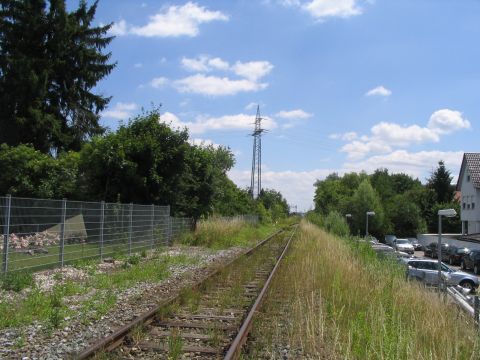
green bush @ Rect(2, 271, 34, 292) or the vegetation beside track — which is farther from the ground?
green bush @ Rect(2, 271, 34, 292)

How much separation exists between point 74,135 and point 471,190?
143 ft

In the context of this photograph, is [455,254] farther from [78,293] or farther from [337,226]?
[78,293]

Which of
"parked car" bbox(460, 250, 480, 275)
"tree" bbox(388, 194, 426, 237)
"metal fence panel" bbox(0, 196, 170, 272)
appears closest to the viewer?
"metal fence panel" bbox(0, 196, 170, 272)

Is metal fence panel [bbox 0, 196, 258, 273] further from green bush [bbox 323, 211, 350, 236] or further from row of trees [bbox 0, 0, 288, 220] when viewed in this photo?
green bush [bbox 323, 211, 350, 236]

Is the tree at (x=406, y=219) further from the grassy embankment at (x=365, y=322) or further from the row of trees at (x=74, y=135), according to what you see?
the grassy embankment at (x=365, y=322)

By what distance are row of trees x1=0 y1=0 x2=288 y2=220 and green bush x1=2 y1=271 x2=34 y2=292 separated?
38.7 ft

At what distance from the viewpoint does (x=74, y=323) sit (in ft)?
26.8

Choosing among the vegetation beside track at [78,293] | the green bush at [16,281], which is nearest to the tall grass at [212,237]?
the vegetation beside track at [78,293]

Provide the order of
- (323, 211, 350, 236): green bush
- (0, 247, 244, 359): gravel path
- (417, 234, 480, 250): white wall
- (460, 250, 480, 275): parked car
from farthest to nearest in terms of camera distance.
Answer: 1. (417, 234, 480, 250): white wall
2. (323, 211, 350, 236): green bush
3. (460, 250, 480, 275): parked car
4. (0, 247, 244, 359): gravel path

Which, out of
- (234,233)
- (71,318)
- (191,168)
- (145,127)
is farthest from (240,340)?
(234,233)

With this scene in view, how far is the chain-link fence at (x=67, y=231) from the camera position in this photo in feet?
39.3

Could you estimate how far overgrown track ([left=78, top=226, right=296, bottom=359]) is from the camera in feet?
21.6

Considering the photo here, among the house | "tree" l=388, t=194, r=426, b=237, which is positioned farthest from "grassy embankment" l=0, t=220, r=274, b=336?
"tree" l=388, t=194, r=426, b=237

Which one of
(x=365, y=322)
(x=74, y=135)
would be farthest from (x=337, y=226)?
(x=365, y=322)
